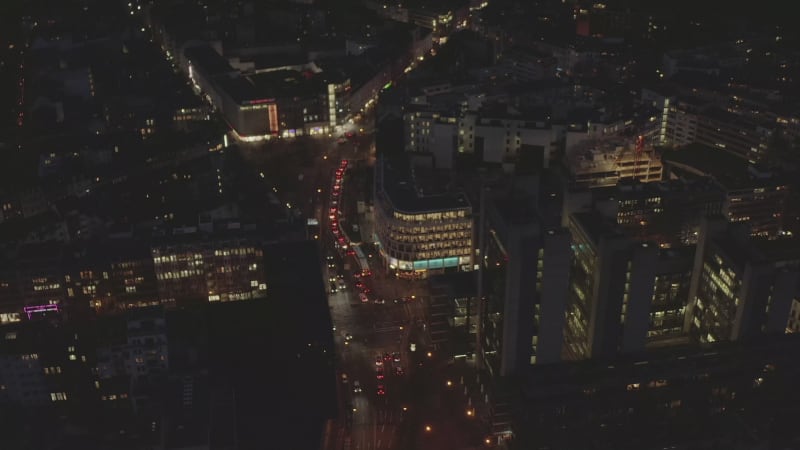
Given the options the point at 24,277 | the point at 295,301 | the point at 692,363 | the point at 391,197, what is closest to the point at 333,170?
the point at 391,197

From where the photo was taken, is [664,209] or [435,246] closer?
[435,246]

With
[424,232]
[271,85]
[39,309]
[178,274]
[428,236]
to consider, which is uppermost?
[271,85]

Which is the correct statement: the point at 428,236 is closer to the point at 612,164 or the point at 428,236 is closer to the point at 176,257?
the point at 176,257

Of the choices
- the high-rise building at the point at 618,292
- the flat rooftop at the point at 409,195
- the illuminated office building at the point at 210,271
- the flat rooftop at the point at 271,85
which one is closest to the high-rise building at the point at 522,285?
the high-rise building at the point at 618,292

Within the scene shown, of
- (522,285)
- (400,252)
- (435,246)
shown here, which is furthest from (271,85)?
(522,285)

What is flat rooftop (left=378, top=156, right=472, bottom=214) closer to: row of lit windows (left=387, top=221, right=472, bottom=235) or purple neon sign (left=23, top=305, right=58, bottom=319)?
row of lit windows (left=387, top=221, right=472, bottom=235)
